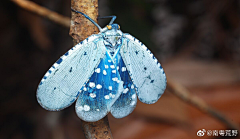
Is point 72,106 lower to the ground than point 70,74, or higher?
lower

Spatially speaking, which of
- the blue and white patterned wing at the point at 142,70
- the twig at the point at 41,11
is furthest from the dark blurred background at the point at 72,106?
the blue and white patterned wing at the point at 142,70

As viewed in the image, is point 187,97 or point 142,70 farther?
point 187,97

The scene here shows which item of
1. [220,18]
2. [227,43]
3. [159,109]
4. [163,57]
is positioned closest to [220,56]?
[227,43]

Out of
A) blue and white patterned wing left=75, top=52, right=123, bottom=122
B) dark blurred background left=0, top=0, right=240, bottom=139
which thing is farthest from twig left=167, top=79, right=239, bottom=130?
blue and white patterned wing left=75, top=52, right=123, bottom=122

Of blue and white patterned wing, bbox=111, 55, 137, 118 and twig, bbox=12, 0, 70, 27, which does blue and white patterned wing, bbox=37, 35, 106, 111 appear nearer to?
blue and white patterned wing, bbox=111, 55, 137, 118

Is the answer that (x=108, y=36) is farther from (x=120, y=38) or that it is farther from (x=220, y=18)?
(x=220, y=18)

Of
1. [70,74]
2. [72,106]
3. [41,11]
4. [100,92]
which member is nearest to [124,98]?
[100,92]

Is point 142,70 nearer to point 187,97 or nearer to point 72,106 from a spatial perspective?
point 187,97
